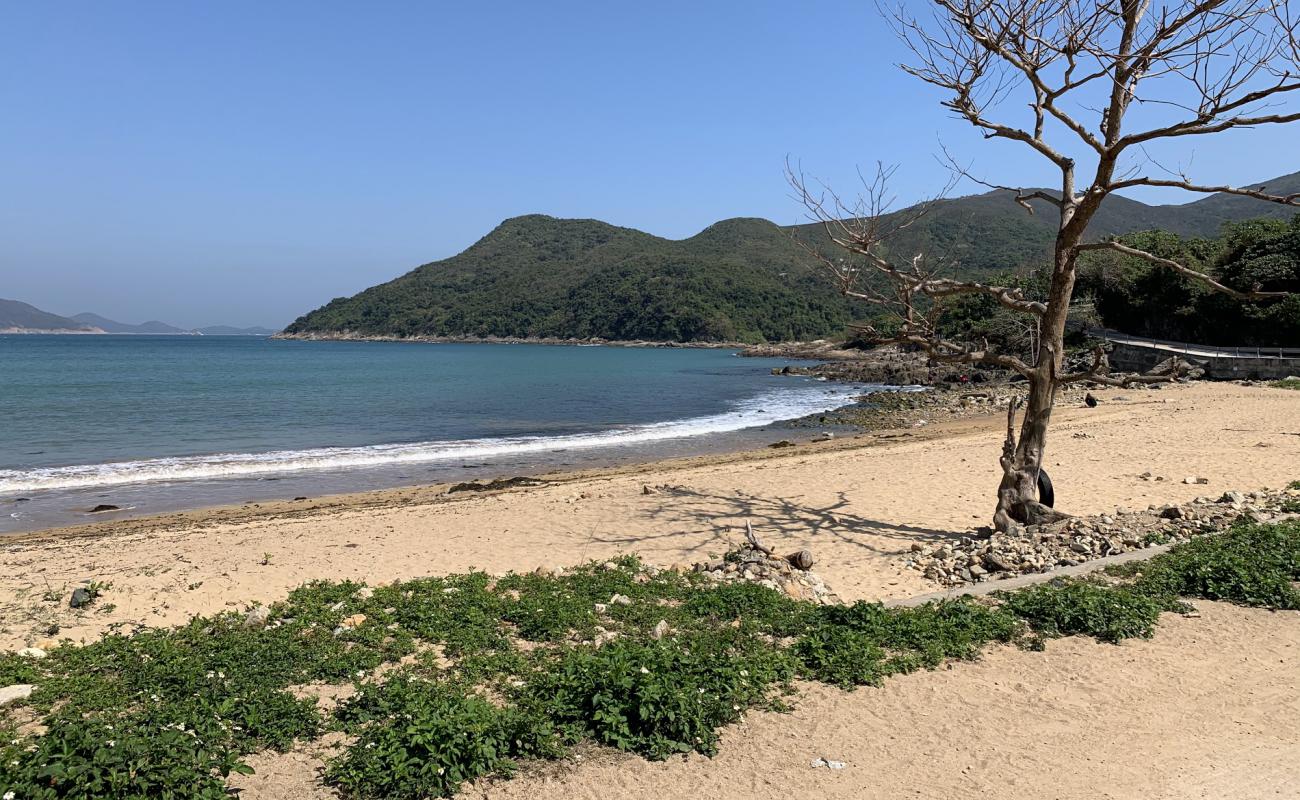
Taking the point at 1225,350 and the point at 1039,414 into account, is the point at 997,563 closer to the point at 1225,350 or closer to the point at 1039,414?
the point at 1039,414

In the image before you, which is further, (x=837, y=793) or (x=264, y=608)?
(x=264, y=608)

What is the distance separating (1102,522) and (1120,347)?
37233mm

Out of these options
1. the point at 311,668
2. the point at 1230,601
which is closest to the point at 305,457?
the point at 311,668

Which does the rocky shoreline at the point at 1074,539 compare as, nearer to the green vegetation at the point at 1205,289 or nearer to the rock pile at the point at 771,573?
the rock pile at the point at 771,573

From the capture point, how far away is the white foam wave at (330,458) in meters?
18.1

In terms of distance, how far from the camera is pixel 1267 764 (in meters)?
4.20

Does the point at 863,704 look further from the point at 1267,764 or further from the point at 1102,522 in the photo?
the point at 1102,522

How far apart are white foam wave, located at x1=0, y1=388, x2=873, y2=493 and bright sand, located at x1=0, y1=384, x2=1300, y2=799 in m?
4.87

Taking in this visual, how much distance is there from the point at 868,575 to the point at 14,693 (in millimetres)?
7555

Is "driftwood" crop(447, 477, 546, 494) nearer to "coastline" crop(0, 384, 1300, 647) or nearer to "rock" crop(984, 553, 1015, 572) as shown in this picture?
"coastline" crop(0, 384, 1300, 647)

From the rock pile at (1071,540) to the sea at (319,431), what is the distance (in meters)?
12.5

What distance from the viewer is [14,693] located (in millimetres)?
5141

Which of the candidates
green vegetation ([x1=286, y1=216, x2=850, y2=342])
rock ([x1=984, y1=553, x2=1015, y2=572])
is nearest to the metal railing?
rock ([x1=984, y1=553, x2=1015, y2=572])

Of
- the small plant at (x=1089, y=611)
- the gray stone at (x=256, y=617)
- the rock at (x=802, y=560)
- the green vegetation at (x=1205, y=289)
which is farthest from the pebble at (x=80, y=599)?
the green vegetation at (x=1205, y=289)
